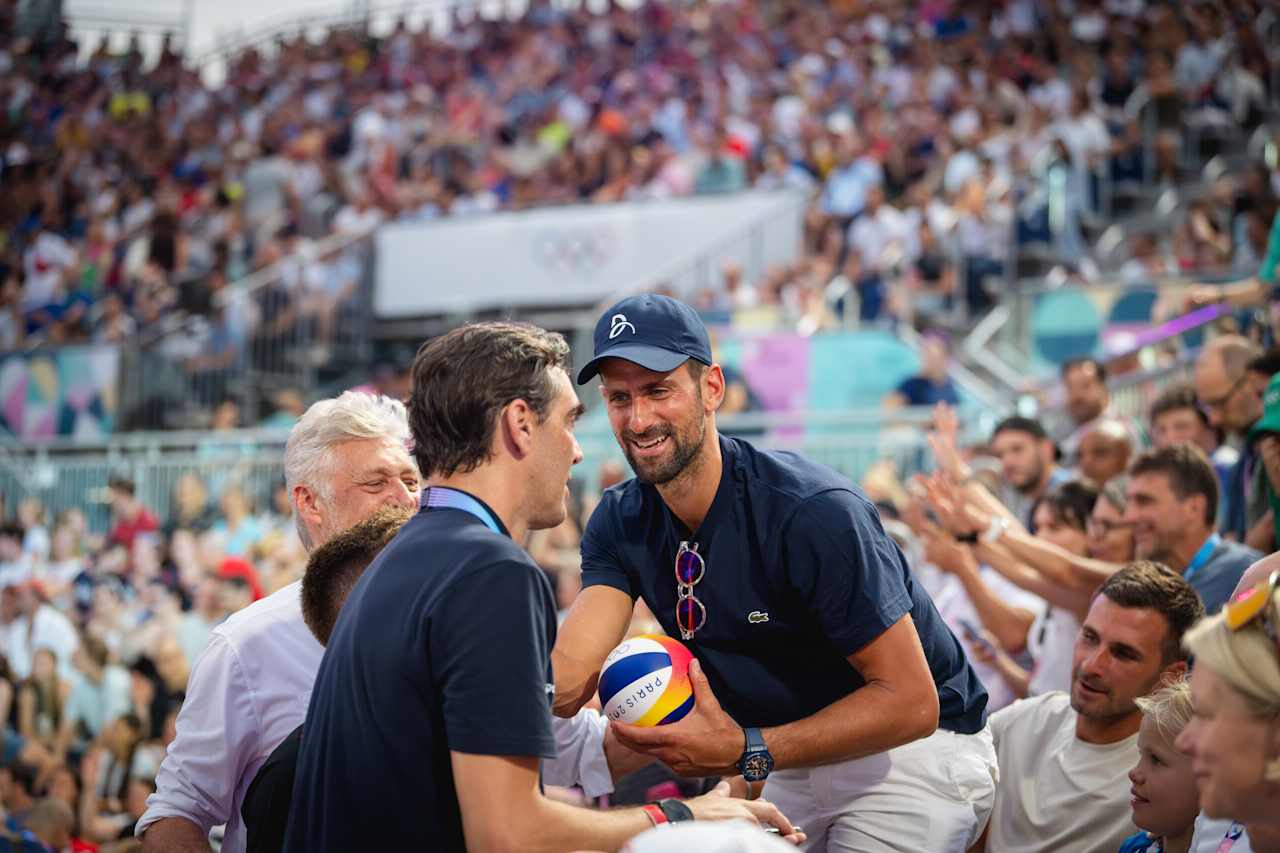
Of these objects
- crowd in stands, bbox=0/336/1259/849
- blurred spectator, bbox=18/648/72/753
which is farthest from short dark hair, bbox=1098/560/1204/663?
blurred spectator, bbox=18/648/72/753

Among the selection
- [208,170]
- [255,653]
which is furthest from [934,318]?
[208,170]

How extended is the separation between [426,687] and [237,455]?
10708 millimetres

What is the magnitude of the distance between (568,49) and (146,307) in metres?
7.68

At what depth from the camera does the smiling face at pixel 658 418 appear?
155 inches

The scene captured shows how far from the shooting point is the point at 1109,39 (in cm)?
1653

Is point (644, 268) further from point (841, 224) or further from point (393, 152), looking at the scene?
point (393, 152)

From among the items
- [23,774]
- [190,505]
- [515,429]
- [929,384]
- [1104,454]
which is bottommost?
[23,774]

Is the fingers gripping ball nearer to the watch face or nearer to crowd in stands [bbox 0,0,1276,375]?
the watch face

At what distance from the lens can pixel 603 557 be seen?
433 cm

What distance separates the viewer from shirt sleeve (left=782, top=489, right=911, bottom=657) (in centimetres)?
372

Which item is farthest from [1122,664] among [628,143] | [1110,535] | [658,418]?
[628,143]

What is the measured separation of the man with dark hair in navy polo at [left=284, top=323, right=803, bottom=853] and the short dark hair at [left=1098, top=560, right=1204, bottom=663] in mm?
1995

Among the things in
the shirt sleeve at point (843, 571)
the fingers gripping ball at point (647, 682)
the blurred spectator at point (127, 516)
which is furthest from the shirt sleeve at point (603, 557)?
the blurred spectator at point (127, 516)

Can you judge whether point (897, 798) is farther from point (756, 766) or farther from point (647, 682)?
point (647, 682)
